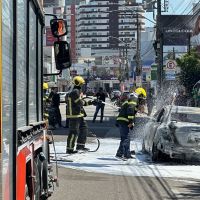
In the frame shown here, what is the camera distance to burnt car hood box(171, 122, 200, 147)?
1272 cm

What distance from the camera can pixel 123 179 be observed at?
10641 millimetres

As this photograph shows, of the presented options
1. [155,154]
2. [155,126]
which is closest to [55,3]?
[155,126]

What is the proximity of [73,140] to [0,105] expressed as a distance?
11.1 metres

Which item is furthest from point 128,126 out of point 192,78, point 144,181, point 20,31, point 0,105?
point 192,78

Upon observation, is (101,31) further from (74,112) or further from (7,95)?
(7,95)

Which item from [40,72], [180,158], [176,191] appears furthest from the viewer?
[180,158]

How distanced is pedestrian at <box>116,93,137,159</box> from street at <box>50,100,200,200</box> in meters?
0.27

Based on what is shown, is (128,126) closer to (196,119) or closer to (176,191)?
(196,119)

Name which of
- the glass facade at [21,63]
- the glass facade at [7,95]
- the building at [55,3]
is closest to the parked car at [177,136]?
the building at [55,3]

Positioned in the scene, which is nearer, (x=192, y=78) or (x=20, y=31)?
(x=20, y=31)

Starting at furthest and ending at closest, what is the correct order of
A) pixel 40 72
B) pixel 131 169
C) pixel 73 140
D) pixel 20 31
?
pixel 73 140 → pixel 131 169 → pixel 40 72 → pixel 20 31

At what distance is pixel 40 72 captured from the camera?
6.38 m

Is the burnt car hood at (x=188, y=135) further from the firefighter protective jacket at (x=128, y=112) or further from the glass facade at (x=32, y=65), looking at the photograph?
the glass facade at (x=32, y=65)

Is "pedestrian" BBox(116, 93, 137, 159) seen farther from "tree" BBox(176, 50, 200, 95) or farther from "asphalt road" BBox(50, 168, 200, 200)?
"tree" BBox(176, 50, 200, 95)
